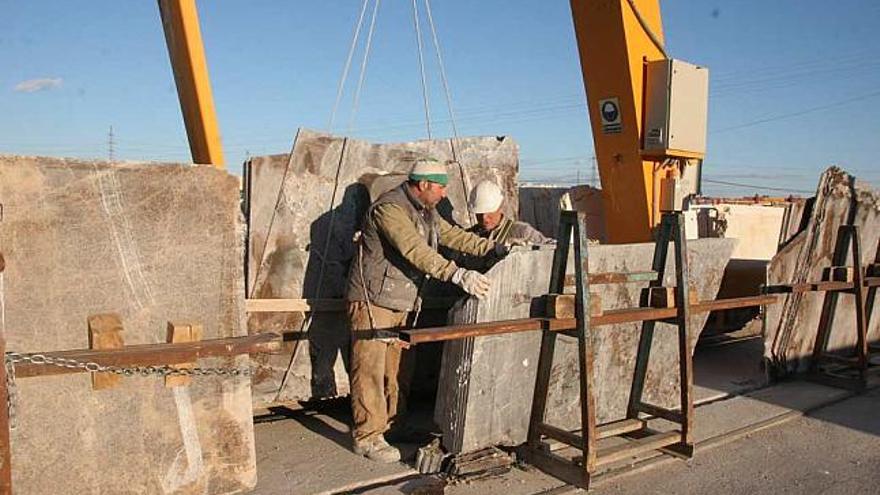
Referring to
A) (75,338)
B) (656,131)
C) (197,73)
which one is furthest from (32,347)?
(656,131)

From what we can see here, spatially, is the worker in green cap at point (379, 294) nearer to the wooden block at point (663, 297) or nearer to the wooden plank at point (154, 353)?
the wooden plank at point (154, 353)

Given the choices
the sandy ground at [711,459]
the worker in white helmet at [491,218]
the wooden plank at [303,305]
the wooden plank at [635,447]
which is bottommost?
the sandy ground at [711,459]

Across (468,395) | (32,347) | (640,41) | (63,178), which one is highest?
(640,41)

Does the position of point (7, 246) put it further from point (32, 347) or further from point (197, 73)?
point (197, 73)

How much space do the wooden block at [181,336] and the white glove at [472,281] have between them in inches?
53.5

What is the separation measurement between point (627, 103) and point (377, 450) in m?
3.78

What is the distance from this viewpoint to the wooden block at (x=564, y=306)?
392cm

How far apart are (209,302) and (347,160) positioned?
6.04 feet

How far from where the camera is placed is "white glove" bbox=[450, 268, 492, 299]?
157 inches

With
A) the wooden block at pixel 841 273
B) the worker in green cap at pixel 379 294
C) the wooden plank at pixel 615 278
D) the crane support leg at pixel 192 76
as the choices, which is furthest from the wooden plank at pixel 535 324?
the crane support leg at pixel 192 76

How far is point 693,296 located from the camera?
448cm

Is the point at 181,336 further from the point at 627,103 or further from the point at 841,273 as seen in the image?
the point at 841,273

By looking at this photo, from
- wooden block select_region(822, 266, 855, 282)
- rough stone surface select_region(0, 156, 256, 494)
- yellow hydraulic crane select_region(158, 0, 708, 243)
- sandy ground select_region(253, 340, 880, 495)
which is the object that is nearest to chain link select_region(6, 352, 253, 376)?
rough stone surface select_region(0, 156, 256, 494)

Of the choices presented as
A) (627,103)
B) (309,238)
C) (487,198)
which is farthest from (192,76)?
(627,103)
